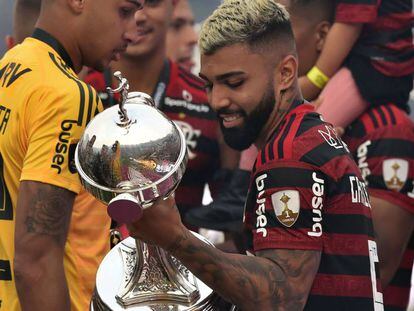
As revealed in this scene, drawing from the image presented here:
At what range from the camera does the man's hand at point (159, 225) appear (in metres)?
2.54

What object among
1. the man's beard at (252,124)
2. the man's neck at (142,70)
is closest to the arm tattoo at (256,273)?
the man's beard at (252,124)

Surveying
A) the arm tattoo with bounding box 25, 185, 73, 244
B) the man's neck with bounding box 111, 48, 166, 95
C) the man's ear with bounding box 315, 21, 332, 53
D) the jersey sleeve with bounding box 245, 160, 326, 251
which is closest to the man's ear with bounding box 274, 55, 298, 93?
the jersey sleeve with bounding box 245, 160, 326, 251

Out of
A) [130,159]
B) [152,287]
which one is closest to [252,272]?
[152,287]

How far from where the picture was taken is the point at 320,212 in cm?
297

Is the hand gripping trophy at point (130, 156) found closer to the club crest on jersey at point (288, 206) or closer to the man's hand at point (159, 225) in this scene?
the man's hand at point (159, 225)

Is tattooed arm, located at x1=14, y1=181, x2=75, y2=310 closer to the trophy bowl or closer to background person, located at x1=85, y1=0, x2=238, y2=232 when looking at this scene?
the trophy bowl

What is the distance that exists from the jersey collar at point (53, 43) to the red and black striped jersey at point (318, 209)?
3.11 feet

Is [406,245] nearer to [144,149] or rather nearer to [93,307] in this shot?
[93,307]

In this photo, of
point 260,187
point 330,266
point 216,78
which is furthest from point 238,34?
point 330,266

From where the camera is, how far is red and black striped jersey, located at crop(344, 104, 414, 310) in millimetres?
5016

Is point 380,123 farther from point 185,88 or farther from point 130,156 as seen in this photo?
point 130,156

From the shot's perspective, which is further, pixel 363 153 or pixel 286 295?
pixel 363 153

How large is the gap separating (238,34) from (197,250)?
0.80m

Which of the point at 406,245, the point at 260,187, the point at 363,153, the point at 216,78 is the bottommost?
the point at 406,245
